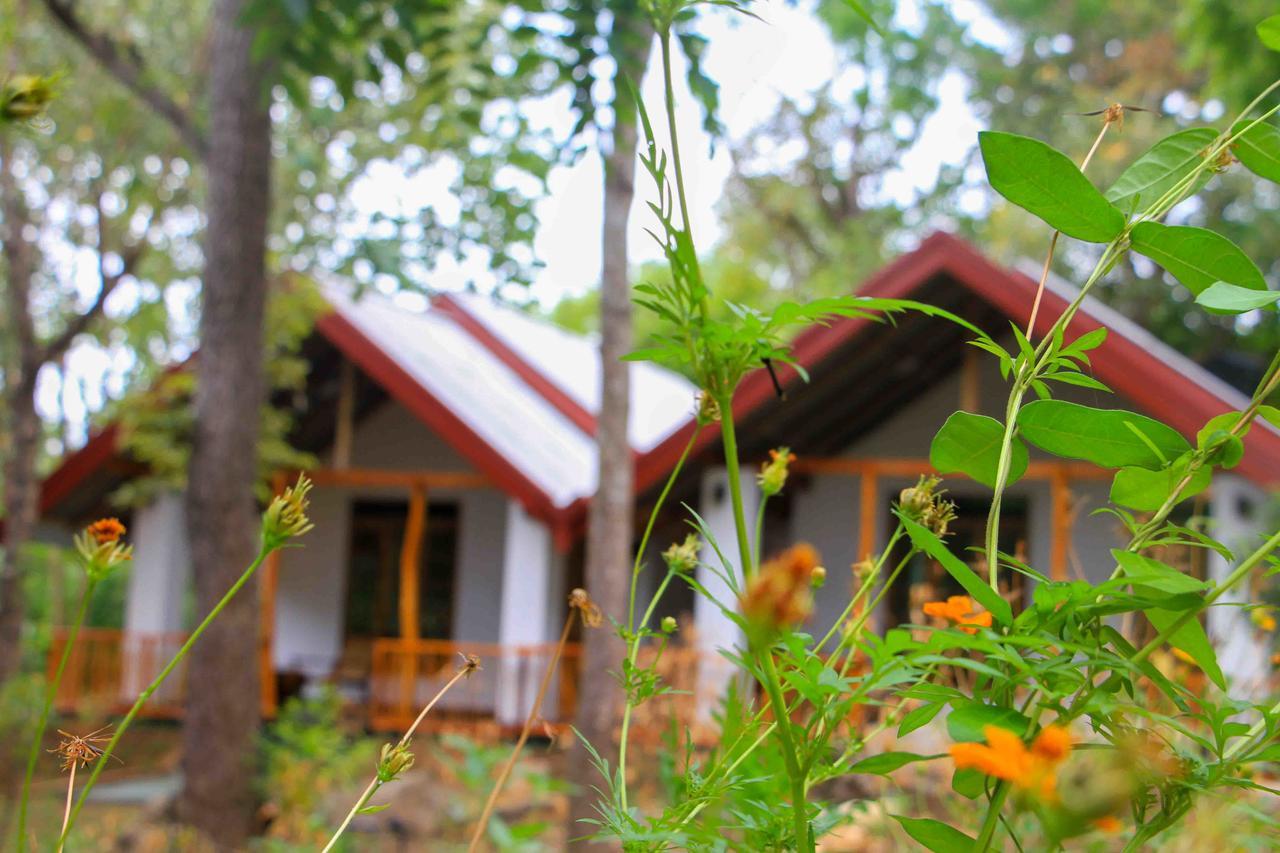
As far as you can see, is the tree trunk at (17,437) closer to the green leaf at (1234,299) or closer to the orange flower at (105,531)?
the orange flower at (105,531)

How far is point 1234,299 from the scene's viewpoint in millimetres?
728

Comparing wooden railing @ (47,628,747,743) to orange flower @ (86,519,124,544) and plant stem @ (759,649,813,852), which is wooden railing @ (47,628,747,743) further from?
plant stem @ (759,649,813,852)

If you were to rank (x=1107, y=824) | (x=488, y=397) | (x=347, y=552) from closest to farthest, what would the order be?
1. (x=1107, y=824)
2. (x=488, y=397)
3. (x=347, y=552)

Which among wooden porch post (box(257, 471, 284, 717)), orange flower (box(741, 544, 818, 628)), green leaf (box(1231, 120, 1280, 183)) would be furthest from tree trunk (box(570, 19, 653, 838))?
wooden porch post (box(257, 471, 284, 717))

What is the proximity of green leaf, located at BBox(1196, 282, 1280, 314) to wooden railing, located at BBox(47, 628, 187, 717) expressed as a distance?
1254 cm

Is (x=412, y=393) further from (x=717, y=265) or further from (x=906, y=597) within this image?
(x=717, y=265)

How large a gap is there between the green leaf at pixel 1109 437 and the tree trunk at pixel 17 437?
37.7 feet

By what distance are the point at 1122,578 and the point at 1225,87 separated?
9069 millimetres

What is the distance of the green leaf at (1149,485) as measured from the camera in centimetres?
82

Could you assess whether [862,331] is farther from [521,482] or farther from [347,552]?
[347,552]

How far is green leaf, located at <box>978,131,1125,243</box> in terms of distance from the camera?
77cm

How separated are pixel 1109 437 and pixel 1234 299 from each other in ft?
0.43

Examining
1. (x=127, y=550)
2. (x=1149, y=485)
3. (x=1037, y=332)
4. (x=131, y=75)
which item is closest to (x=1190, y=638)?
(x=1149, y=485)

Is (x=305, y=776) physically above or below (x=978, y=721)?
below
